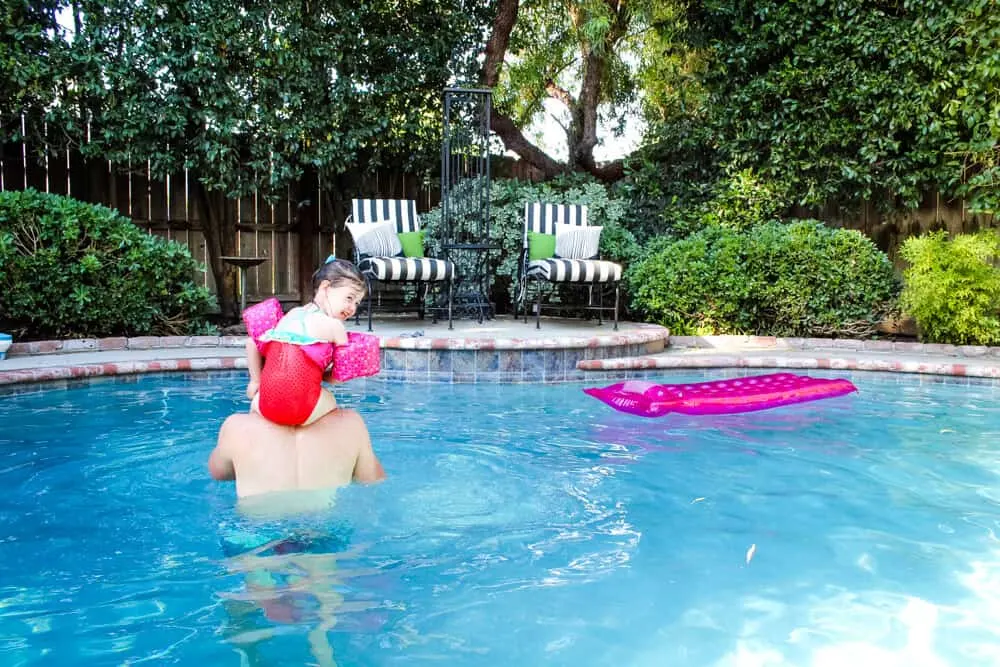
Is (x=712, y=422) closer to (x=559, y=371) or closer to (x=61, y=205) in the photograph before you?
(x=559, y=371)

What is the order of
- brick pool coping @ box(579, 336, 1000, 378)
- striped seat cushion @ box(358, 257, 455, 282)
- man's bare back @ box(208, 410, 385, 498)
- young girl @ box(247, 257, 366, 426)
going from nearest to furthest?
young girl @ box(247, 257, 366, 426)
man's bare back @ box(208, 410, 385, 498)
brick pool coping @ box(579, 336, 1000, 378)
striped seat cushion @ box(358, 257, 455, 282)

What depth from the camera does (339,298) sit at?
2.46 metres

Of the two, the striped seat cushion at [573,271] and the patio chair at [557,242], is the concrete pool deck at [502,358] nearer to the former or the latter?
the striped seat cushion at [573,271]

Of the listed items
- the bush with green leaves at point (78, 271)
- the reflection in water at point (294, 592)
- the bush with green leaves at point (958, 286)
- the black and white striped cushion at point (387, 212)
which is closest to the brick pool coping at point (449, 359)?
the bush with green leaves at point (78, 271)

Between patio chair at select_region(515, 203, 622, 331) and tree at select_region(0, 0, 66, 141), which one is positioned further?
patio chair at select_region(515, 203, 622, 331)

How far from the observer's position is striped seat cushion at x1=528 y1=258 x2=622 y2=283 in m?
6.86

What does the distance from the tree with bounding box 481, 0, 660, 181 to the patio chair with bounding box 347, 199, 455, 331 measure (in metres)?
2.72

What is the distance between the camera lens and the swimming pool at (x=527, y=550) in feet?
6.64

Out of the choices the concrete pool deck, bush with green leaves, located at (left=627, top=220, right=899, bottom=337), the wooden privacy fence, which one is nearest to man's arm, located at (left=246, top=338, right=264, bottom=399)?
the concrete pool deck

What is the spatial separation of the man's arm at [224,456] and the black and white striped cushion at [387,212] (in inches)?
197

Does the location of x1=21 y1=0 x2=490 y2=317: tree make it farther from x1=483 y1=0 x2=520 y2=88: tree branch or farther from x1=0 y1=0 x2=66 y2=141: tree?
x1=483 y1=0 x2=520 y2=88: tree branch

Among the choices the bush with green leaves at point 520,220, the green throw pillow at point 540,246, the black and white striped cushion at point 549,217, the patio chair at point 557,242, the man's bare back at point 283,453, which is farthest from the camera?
Answer: the bush with green leaves at point 520,220

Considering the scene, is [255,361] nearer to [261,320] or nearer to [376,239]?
[261,320]

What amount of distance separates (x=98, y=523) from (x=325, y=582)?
103 centimetres
